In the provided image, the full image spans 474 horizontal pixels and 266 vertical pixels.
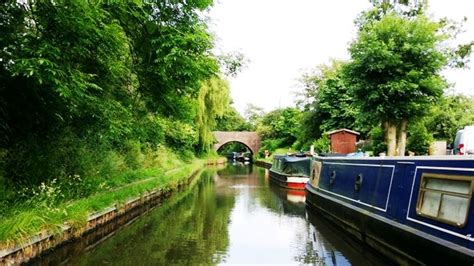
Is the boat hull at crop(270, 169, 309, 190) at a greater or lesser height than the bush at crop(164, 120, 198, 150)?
lesser

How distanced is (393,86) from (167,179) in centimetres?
857

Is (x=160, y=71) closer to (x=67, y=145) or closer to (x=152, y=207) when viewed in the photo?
(x=67, y=145)

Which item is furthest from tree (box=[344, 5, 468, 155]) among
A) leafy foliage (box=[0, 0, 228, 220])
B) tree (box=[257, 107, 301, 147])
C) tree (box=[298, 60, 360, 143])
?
tree (box=[257, 107, 301, 147])

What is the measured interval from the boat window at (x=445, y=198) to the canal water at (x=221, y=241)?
1399mm

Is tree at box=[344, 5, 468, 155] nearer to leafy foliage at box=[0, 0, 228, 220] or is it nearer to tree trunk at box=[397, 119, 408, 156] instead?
tree trunk at box=[397, 119, 408, 156]

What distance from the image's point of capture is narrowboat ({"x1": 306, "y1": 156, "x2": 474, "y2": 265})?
16.4 ft

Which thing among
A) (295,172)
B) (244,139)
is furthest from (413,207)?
(244,139)

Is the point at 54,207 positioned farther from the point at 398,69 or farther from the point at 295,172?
the point at 295,172

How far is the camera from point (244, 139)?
51.3 metres

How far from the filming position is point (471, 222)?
4.80 metres

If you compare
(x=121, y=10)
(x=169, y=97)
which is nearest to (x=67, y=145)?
(x=169, y=97)

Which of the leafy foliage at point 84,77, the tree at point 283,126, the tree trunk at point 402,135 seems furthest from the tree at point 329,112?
the leafy foliage at point 84,77

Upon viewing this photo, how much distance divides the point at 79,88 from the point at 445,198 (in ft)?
16.8

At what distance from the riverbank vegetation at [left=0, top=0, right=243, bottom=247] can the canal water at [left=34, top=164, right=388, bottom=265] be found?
76 cm
